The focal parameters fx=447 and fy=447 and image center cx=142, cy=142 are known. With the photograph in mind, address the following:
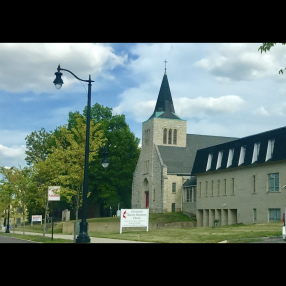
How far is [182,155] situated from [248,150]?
2715 centimetres

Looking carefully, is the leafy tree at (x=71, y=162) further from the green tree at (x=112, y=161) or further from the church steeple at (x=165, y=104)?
the church steeple at (x=165, y=104)

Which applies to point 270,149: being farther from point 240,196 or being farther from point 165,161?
point 165,161

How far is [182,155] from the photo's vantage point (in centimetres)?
7175

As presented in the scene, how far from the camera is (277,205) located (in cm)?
3988

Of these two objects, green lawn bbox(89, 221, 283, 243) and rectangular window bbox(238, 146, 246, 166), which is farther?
rectangular window bbox(238, 146, 246, 166)

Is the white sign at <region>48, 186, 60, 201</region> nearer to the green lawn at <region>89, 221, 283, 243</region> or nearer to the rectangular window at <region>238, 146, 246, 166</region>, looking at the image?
the green lawn at <region>89, 221, 283, 243</region>

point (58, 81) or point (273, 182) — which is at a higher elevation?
point (58, 81)

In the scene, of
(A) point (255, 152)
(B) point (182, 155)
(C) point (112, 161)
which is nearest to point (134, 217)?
(A) point (255, 152)

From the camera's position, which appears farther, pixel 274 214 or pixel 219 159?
pixel 219 159

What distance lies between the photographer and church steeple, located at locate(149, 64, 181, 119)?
245 ft

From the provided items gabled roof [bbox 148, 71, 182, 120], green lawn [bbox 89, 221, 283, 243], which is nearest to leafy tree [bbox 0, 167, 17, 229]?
green lawn [bbox 89, 221, 283, 243]

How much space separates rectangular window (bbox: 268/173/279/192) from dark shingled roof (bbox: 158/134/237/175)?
28084 millimetres
